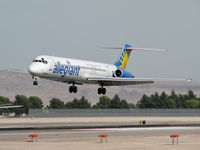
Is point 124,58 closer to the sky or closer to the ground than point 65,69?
closer to the sky

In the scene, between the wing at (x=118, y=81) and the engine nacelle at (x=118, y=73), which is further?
the engine nacelle at (x=118, y=73)

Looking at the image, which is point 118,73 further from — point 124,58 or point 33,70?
point 33,70

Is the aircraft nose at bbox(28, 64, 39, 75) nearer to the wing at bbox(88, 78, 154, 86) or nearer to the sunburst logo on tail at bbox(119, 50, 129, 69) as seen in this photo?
the wing at bbox(88, 78, 154, 86)

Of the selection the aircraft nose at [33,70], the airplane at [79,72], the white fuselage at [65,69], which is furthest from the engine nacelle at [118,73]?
the aircraft nose at [33,70]

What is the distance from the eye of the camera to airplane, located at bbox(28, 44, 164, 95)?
59812mm

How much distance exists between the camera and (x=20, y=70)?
6128 cm

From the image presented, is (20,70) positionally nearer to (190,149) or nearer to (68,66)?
(68,66)

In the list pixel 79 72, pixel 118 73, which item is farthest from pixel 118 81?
pixel 79 72

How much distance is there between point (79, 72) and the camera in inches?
2527

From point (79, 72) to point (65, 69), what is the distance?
2.97m

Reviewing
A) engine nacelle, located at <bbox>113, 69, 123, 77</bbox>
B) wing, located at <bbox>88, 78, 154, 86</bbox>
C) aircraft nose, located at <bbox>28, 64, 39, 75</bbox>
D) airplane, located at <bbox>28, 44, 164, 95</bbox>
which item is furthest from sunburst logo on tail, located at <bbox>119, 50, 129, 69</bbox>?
aircraft nose, located at <bbox>28, 64, 39, 75</bbox>

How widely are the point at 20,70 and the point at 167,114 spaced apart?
86.0 m

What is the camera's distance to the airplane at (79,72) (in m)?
59.8

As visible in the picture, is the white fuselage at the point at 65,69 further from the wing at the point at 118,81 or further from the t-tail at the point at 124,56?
the t-tail at the point at 124,56
